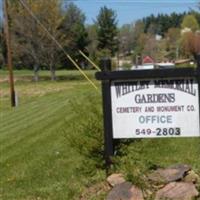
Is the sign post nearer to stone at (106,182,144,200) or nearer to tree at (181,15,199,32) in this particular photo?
stone at (106,182,144,200)

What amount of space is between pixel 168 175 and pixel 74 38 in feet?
267

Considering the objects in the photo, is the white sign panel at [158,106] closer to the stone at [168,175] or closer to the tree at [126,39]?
the stone at [168,175]

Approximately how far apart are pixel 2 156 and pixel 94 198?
6697 mm

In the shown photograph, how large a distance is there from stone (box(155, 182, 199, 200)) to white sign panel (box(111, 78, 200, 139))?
86 centimetres

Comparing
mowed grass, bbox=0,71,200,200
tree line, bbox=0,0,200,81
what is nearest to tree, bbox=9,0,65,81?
tree line, bbox=0,0,200,81

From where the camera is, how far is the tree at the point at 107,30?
391 ft

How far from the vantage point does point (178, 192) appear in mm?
7391

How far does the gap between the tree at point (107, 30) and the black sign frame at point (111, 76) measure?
110 metres

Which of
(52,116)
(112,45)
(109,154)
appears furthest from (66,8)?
(109,154)

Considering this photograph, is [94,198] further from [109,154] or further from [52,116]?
[52,116]

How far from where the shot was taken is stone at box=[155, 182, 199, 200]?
7.31 metres

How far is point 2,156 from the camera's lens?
558 inches

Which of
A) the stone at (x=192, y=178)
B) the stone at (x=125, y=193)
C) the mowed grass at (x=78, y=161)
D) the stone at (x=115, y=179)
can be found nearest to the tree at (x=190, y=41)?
the mowed grass at (x=78, y=161)

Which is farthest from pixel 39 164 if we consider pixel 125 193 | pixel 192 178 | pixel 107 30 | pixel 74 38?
pixel 107 30
